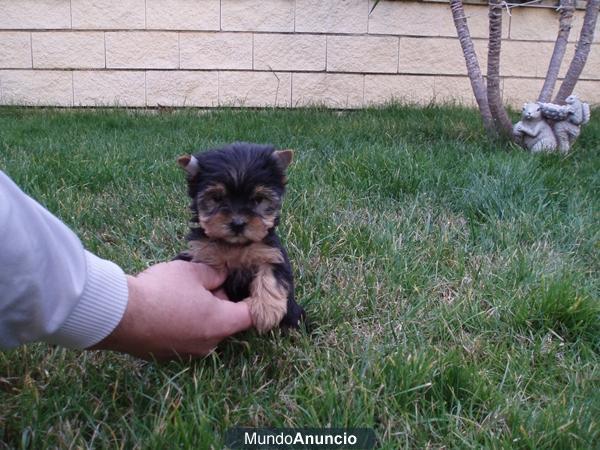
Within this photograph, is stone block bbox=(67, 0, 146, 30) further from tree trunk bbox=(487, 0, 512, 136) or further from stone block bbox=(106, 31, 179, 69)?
tree trunk bbox=(487, 0, 512, 136)

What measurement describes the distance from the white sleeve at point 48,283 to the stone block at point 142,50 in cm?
710

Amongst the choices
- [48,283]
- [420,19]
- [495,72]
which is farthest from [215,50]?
[48,283]

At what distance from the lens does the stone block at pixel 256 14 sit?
842 centimetres

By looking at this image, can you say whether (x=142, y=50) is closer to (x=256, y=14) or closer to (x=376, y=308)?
(x=256, y=14)

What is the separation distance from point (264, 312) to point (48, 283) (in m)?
1.04

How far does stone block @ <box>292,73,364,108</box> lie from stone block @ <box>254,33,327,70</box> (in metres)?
0.16

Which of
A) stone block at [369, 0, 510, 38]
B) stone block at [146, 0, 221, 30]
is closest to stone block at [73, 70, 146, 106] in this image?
stone block at [146, 0, 221, 30]

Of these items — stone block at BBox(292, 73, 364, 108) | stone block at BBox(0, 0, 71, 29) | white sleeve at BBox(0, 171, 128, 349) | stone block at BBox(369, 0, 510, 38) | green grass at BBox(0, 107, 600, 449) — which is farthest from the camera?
stone block at BBox(292, 73, 364, 108)

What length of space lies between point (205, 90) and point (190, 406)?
6.99m

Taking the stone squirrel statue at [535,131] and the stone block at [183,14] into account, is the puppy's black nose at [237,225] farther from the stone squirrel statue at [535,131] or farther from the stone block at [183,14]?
the stone block at [183,14]

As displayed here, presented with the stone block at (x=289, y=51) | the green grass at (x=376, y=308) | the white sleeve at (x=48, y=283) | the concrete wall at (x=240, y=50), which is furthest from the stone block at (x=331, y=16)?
the white sleeve at (x=48, y=283)

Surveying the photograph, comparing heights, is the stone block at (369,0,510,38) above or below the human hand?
above

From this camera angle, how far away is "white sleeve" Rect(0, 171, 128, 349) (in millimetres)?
1588

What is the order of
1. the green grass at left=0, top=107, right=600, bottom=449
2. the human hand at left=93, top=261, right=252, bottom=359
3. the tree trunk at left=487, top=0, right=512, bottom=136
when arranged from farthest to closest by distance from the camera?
the tree trunk at left=487, top=0, right=512, bottom=136 < the green grass at left=0, top=107, right=600, bottom=449 < the human hand at left=93, top=261, right=252, bottom=359
